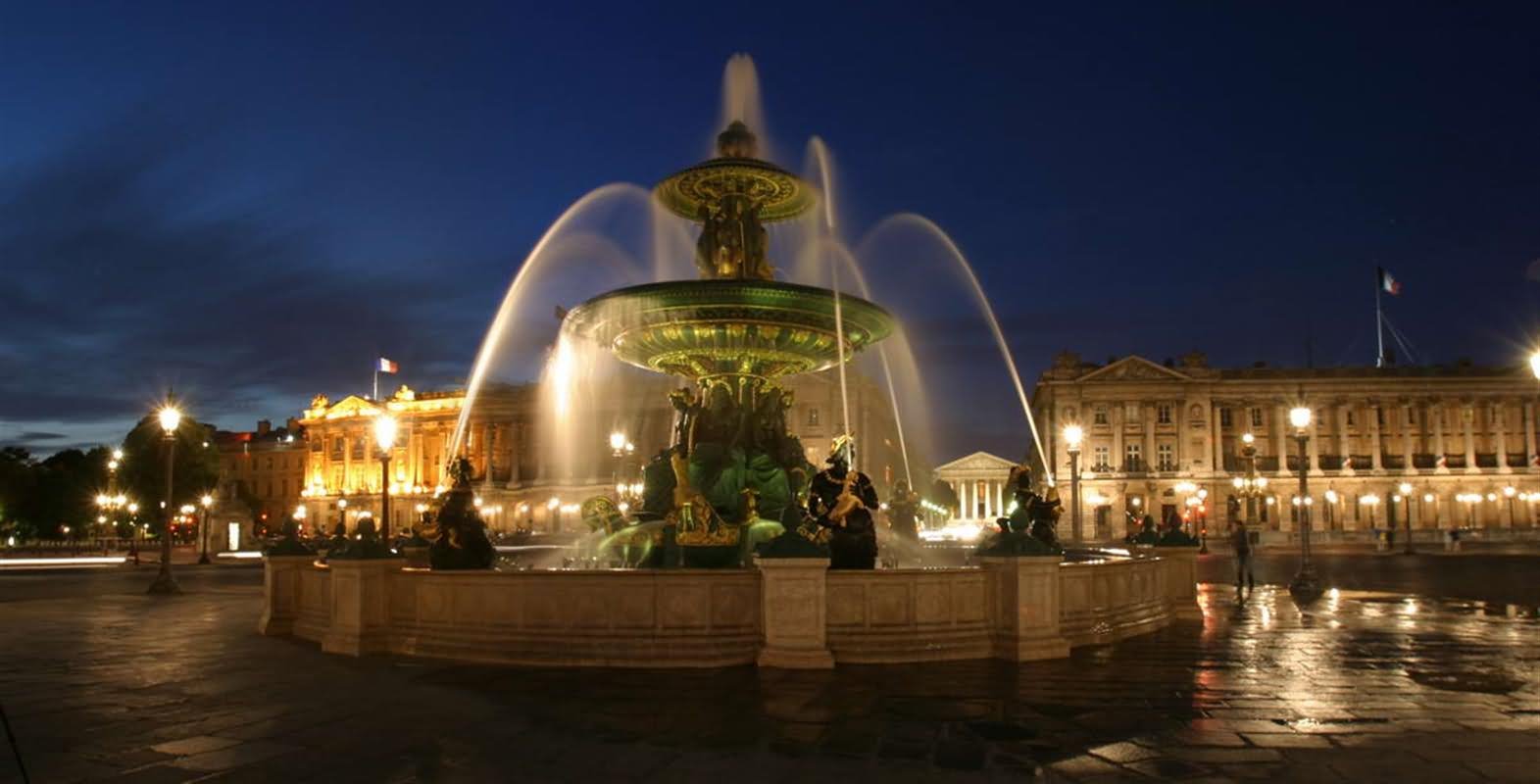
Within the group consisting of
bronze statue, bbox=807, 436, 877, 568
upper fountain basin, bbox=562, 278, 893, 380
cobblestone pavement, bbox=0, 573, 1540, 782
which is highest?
upper fountain basin, bbox=562, 278, 893, 380

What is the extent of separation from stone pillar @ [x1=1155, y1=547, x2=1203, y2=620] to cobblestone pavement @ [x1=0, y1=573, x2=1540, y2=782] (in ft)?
9.05

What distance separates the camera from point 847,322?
1611cm

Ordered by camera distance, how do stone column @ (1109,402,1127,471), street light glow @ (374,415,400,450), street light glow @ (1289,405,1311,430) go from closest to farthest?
street light glow @ (374,415,400,450)
street light glow @ (1289,405,1311,430)
stone column @ (1109,402,1127,471)

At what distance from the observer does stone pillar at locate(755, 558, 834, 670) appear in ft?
34.1

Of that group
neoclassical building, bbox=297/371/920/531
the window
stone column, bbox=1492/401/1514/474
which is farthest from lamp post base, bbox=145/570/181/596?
stone column, bbox=1492/401/1514/474

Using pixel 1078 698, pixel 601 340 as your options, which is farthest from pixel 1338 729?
pixel 601 340

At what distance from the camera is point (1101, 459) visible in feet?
324

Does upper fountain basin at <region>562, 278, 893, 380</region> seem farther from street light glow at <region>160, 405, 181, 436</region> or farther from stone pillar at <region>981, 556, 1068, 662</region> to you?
street light glow at <region>160, 405, 181, 436</region>

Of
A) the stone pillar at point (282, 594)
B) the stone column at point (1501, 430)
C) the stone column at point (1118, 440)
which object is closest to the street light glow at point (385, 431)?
the stone pillar at point (282, 594)

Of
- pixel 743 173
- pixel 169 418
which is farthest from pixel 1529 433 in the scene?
pixel 169 418

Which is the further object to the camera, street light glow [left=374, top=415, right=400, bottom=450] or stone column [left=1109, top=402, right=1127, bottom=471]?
stone column [left=1109, top=402, right=1127, bottom=471]

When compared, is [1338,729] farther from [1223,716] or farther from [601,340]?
[601,340]

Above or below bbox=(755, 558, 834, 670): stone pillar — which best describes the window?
above

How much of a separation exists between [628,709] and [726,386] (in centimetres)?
870
